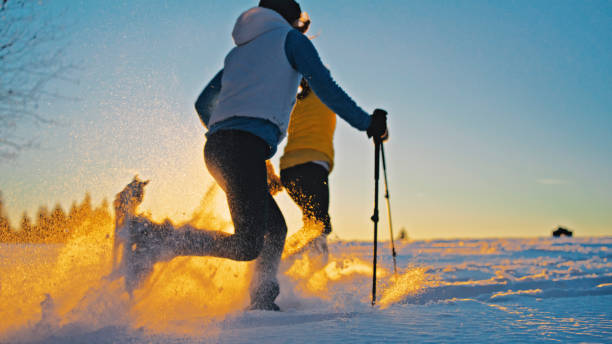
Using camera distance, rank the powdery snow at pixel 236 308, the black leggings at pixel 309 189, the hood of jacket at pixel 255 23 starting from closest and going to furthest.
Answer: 1. the powdery snow at pixel 236 308
2. the hood of jacket at pixel 255 23
3. the black leggings at pixel 309 189

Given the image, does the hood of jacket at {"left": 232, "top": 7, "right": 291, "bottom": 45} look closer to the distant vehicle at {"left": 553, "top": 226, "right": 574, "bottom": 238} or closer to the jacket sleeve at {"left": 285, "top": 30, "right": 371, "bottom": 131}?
the jacket sleeve at {"left": 285, "top": 30, "right": 371, "bottom": 131}

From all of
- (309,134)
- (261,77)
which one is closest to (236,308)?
(261,77)

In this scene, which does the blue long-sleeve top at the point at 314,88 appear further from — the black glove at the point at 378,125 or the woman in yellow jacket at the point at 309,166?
the woman in yellow jacket at the point at 309,166

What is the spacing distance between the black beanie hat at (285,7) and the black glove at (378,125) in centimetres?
76

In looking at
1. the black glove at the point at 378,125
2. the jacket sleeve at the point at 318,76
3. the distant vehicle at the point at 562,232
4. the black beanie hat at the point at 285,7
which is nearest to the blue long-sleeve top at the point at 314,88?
the jacket sleeve at the point at 318,76

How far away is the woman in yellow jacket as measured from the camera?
3498 mm

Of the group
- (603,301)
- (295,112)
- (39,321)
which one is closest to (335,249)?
(295,112)

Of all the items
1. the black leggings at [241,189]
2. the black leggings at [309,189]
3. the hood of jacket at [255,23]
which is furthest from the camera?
the black leggings at [309,189]

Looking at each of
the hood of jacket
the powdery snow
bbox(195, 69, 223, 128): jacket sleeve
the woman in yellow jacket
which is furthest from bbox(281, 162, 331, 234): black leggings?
the hood of jacket

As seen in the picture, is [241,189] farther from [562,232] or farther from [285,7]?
[562,232]

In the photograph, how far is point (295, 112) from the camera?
3.68 m

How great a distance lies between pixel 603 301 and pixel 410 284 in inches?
43.8

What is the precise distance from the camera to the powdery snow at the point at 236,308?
1.66m

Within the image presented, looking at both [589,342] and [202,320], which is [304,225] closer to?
[202,320]
